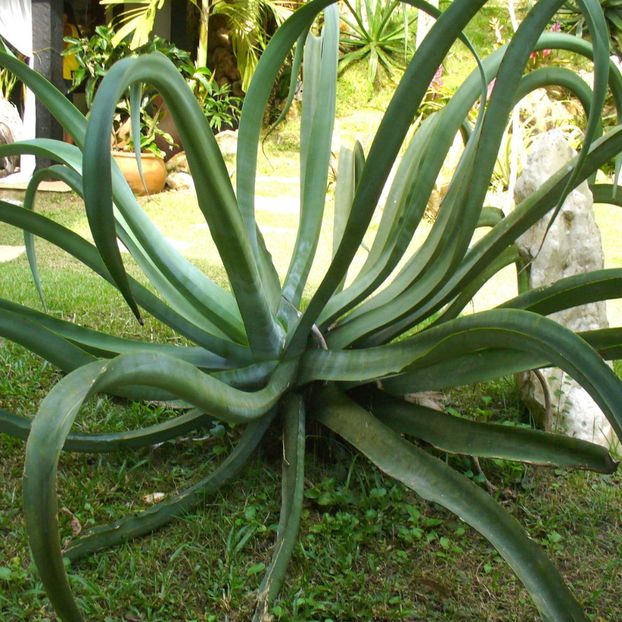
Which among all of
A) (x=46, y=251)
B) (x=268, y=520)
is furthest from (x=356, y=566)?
(x=46, y=251)

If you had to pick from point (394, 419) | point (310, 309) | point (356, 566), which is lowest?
point (356, 566)

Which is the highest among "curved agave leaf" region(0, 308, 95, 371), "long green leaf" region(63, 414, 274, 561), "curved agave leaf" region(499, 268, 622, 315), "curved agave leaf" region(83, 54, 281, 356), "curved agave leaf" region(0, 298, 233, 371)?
"curved agave leaf" region(83, 54, 281, 356)

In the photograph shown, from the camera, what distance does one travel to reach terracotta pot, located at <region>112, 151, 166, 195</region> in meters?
7.20

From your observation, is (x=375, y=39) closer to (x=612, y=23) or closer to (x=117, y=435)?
(x=612, y=23)

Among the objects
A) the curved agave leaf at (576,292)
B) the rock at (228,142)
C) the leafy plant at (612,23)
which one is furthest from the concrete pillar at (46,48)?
the curved agave leaf at (576,292)

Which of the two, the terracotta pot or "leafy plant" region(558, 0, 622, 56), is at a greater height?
"leafy plant" region(558, 0, 622, 56)

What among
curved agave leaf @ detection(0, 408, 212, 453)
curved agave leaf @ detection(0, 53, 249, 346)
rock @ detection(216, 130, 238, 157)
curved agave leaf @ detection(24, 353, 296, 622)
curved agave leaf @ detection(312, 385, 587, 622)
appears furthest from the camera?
rock @ detection(216, 130, 238, 157)

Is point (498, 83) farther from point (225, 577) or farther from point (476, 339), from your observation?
point (225, 577)

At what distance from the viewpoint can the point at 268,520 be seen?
1758mm

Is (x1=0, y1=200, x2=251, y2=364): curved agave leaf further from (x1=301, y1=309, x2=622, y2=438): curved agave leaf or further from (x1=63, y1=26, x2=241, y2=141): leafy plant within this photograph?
(x1=63, y1=26, x2=241, y2=141): leafy plant

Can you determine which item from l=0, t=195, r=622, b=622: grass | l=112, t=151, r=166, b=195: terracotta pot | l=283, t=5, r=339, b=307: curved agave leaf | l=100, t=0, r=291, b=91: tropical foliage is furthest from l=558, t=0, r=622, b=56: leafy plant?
l=0, t=195, r=622, b=622: grass

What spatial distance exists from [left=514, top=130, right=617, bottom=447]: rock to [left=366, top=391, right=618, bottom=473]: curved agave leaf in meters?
0.54

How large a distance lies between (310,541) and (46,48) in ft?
23.8

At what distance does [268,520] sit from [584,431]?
931mm
